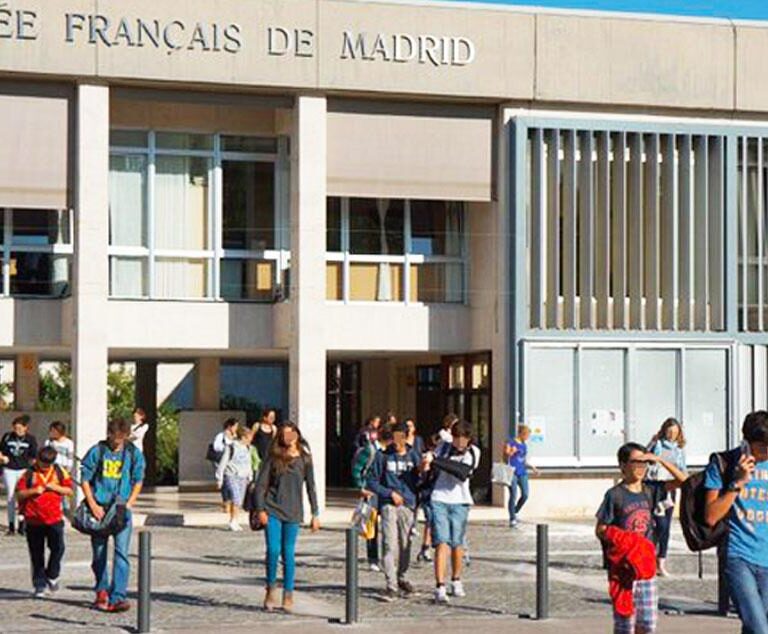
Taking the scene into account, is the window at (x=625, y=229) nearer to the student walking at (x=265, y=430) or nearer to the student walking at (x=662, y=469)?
the student walking at (x=265, y=430)

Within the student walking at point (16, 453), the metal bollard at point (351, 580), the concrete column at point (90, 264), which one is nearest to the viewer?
the metal bollard at point (351, 580)

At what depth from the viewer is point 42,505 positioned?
1744 centimetres

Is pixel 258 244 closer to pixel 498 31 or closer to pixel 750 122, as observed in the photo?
pixel 498 31

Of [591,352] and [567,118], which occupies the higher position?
[567,118]

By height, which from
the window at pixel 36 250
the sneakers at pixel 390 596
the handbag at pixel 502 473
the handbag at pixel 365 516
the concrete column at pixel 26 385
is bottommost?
the sneakers at pixel 390 596

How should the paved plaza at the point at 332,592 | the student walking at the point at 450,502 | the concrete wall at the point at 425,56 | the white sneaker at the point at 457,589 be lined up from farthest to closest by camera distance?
the concrete wall at the point at 425,56
the white sneaker at the point at 457,589
the student walking at the point at 450,502
the paved plaza at the point at 332,592

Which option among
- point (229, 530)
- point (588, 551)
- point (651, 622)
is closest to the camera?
point (651, 622)

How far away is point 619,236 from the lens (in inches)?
1209

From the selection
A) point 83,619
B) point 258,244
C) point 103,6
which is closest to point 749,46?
point 258,244

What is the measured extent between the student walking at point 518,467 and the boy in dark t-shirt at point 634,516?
14.8 metres

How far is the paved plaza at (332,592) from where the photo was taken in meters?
15.8

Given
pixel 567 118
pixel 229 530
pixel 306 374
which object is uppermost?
pixel 567 118

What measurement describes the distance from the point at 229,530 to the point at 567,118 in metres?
9.08

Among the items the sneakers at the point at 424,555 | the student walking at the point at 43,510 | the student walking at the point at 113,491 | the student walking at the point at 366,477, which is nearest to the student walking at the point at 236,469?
the student walking at the point at 366,477
